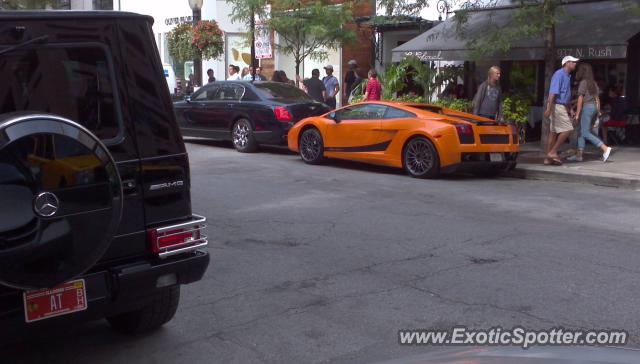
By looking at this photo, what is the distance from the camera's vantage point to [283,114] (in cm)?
1537

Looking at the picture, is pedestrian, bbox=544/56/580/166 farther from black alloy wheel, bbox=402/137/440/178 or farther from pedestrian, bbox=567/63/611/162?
Answer: black alloy wheel, bbox=402/137/440/178

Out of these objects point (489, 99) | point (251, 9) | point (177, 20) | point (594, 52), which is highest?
point (177, 20)

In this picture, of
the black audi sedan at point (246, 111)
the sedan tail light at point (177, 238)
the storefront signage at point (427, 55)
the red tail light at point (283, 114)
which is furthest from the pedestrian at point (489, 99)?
the sedan tail light at point (177, 238)

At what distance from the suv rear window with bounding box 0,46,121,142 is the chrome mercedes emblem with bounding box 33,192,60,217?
1.95 ft

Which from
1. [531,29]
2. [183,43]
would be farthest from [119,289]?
[183,43]

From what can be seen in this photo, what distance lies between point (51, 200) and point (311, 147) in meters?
10.3

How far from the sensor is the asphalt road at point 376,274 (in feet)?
16.3

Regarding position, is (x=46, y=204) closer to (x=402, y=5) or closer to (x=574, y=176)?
(x=574, y=176)

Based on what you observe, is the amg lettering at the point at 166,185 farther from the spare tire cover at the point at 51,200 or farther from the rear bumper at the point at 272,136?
the rear bumper at the point at 272,136

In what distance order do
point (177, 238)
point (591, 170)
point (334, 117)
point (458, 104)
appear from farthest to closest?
1. point (458, 104)
2. point (334, 117)
3. point (591, 170)
4. point (177, 238)

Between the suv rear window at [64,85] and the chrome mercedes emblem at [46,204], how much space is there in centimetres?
60

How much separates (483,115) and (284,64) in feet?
45.3

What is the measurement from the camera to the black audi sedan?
1548cm

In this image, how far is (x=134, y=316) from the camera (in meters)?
5.07
